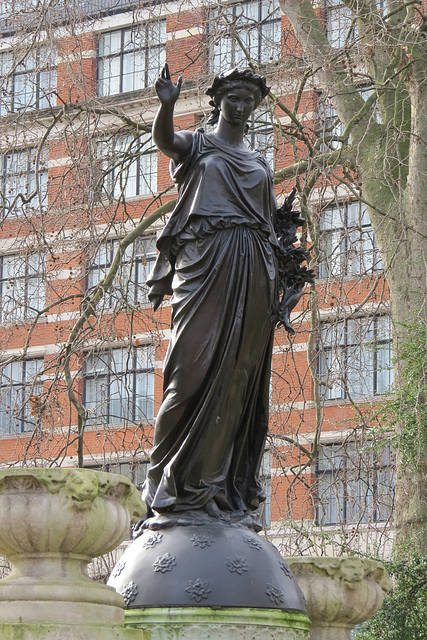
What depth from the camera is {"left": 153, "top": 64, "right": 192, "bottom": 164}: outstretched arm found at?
6.11 metres

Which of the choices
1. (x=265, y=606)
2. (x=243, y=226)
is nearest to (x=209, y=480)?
(x=265, y=606)

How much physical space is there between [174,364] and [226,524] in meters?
0.80

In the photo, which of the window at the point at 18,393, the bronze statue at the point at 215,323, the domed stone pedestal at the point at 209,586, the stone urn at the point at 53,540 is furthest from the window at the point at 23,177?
the stone urn at the point at 53,540

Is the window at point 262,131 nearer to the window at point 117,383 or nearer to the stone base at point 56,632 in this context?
the window at point 117,383

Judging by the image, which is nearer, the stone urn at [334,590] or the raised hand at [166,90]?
the raised hand at [166,90]

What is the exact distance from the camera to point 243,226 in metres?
6.34

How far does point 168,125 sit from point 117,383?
288 inches

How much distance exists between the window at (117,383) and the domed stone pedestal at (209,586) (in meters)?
5.74

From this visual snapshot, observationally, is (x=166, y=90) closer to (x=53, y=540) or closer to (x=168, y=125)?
(x=168, y=125)

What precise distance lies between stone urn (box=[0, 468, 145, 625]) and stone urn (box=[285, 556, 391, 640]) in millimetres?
2188

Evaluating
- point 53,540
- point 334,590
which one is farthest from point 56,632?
point 334,590

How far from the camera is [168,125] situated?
6.30 metres

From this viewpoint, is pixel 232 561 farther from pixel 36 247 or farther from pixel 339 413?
pixel 339 413

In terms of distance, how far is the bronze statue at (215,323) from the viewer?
6145mm
